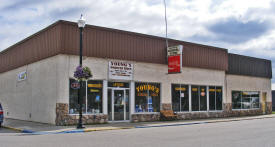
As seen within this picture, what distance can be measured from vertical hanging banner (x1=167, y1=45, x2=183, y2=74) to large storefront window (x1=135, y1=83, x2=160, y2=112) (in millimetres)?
1677

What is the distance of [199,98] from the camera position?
27.0m

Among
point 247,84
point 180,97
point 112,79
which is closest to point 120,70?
point 112,79

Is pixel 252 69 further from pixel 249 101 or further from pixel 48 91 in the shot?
pixel 48 91

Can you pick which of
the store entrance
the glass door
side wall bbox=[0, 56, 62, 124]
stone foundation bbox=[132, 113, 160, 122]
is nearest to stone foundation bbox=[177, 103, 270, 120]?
stone foundation bbox=[132, 113, 160, 122]

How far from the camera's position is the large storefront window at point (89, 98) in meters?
20.0

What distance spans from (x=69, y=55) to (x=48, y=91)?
272cm

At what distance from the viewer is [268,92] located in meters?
35.5

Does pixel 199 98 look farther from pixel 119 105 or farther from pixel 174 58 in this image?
pixel 119 105

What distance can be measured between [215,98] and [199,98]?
2213 mm

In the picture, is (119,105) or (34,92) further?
(34,92)

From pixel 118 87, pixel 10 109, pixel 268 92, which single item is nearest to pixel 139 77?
Result: pixel 118 87

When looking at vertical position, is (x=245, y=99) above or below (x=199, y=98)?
below

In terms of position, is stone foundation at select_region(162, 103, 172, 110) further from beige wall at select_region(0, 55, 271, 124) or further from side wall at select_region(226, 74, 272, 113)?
side wall at select_region(226, 74, 272, 113)

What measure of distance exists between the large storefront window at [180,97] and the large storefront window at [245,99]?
6.69 metres
